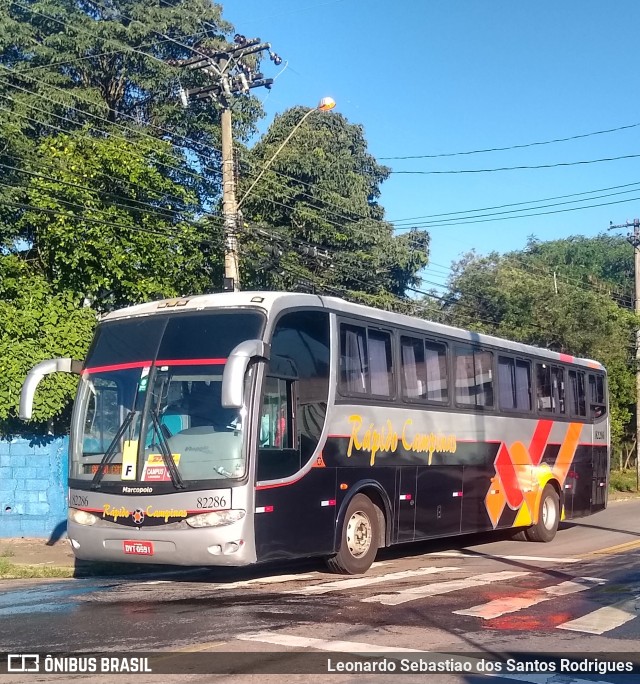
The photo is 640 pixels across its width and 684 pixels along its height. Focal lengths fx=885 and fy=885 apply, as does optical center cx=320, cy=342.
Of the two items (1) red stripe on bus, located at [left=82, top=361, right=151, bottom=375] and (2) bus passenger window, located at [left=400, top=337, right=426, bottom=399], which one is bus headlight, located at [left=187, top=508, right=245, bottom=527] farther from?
(2) bus passenger window, located at [left=400, top=337, right=426, bottom=399]

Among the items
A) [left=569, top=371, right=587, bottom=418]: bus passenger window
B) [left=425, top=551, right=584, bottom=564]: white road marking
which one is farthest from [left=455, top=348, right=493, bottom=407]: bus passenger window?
[left=569, top=371, right=587, bottom=418]: bus passenger window

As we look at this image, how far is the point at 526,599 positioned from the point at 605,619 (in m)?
1.18

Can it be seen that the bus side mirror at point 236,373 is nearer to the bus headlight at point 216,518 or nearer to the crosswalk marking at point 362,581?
the bus headlight at point 216,518

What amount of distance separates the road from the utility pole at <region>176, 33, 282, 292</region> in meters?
6.91

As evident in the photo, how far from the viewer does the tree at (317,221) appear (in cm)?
A: 2262

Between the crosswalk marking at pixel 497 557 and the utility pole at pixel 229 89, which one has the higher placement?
the utility pole at pixel 229 89

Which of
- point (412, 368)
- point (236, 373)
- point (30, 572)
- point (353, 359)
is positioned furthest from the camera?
point (30, 572)

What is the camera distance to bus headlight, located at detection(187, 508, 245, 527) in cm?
919

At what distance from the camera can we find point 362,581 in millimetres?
10539

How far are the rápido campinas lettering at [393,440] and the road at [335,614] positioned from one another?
5.30 ft

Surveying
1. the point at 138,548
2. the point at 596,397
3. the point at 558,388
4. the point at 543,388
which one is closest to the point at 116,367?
the point at 138,548

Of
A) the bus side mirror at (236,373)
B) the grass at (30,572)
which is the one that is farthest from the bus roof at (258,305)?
the grass at (30,572)

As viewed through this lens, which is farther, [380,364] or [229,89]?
[229,89]

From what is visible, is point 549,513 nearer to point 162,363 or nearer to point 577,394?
point 577,394
